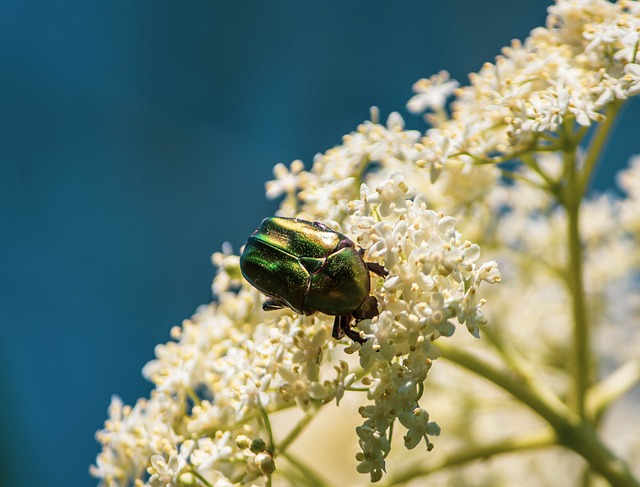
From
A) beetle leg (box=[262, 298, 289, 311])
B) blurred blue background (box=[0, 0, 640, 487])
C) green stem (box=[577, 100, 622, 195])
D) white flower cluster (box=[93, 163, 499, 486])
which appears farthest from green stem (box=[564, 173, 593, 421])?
blurred blue background (box=[0, 0, 640, 487])

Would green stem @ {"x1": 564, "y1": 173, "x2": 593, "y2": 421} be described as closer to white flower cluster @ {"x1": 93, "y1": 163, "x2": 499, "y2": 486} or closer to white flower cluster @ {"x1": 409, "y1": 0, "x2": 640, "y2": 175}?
white flower cluster @ {"x1": 409, "y1": 0, "x2": 640, "y2": 175}

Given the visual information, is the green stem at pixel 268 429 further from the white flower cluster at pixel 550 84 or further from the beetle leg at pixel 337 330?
the white flower cluster at pixel 550 84

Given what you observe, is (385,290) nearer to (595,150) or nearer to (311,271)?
(311,271)

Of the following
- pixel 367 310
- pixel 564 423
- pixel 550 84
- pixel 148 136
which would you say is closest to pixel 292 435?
pixel 367 310

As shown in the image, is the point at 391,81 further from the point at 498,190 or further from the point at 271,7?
the point at 498,190

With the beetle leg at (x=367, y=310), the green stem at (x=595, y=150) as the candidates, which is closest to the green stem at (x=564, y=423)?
the beetle leg at (x=367, y=310)

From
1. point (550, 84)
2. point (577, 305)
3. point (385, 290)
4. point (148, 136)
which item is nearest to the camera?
point (385, 290)
